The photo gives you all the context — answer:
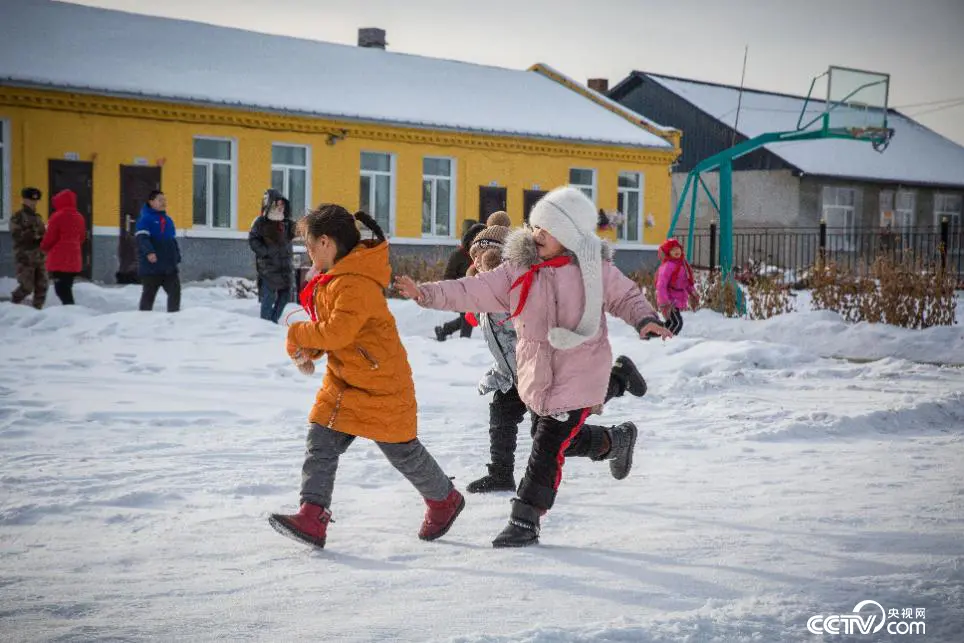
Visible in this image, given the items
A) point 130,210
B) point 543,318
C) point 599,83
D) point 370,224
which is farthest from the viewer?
point 599,83

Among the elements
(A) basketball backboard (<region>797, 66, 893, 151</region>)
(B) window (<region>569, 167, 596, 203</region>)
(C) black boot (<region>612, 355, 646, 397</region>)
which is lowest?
(C) black boot (<region>612, 355, 646, 397</region>)

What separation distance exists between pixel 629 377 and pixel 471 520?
0.98 metres

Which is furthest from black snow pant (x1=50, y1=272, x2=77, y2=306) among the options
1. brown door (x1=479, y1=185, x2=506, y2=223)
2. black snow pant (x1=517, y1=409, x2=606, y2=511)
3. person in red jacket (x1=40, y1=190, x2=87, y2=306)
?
brown door (x1=479, y1=185, x2=506, y2=223)

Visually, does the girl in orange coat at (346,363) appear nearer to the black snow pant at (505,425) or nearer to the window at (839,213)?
the black snow pant at (505,425)

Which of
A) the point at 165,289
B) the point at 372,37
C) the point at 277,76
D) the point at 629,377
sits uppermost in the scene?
the point at 372,37

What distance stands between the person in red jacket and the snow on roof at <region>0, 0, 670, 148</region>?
653 centimetres

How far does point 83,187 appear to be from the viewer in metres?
21.8

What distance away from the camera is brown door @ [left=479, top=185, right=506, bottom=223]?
27062 millimetres

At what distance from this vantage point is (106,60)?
74.8ft

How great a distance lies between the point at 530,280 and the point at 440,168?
22.0 meters

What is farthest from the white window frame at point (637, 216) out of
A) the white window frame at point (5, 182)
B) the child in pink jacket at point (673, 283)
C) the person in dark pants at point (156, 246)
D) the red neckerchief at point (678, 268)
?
the person in dark pants at point (156, 246)

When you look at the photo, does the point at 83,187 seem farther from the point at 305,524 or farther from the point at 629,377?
the point at 305,524

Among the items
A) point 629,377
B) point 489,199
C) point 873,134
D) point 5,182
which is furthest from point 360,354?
point 489,199

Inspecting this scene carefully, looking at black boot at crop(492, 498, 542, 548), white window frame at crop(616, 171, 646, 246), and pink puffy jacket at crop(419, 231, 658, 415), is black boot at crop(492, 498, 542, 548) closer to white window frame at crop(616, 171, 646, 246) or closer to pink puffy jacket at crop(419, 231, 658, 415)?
pink puffy jacket at crop(419, 231, 658, 415)
